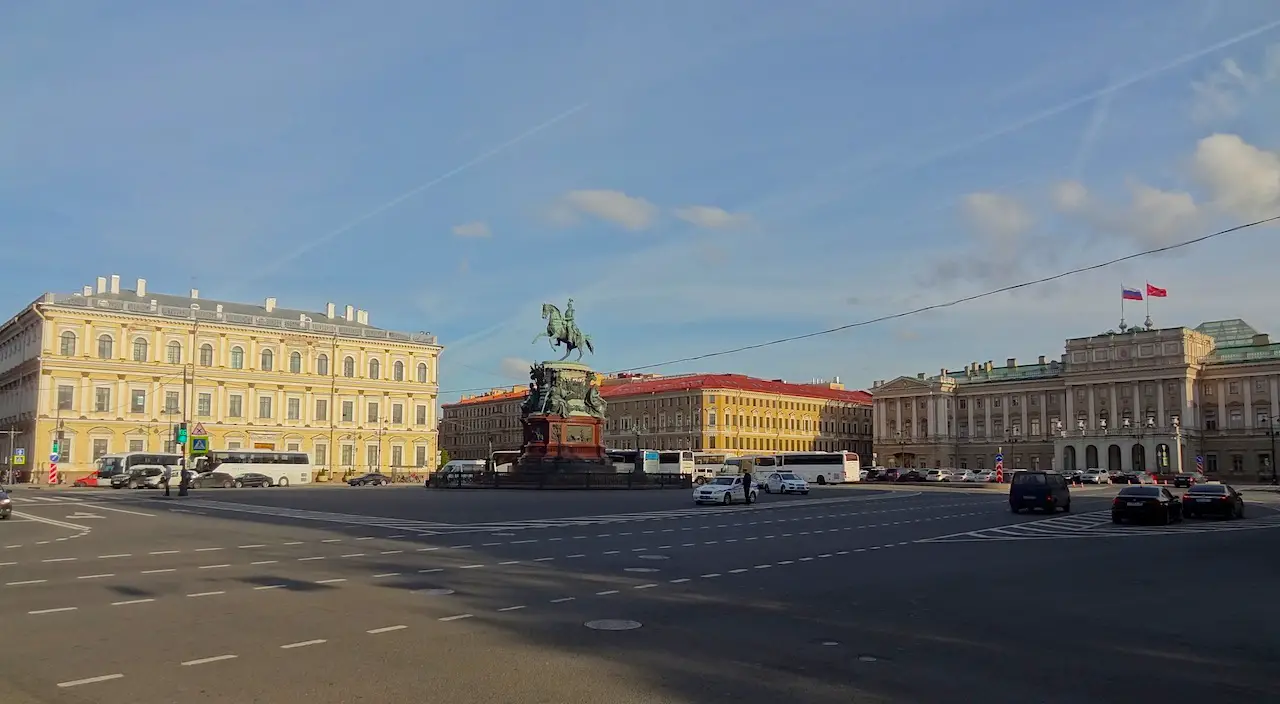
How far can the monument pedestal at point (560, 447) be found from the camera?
203 ft

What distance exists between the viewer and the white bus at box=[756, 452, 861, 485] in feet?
303

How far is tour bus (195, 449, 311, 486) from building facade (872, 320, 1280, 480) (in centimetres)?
10419

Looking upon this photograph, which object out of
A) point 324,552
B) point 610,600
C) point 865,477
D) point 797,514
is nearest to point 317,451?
point 865,477

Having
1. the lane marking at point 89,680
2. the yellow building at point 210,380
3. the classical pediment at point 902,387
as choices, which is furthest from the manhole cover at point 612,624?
the classical pediment at point 902,387

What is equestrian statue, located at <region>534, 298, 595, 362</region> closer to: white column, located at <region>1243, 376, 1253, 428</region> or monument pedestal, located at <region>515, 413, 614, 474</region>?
monument pedestal, located at <region>515, 413, 614, 474</region>

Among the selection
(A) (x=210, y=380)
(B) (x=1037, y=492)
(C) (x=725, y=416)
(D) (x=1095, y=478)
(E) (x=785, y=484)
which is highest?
(A) (x=210, y=380)

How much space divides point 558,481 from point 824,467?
3968cm

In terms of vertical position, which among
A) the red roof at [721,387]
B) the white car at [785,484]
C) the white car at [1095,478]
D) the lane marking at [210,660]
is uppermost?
the red roof at [721,387]

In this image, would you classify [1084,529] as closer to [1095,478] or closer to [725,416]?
[1095,478]

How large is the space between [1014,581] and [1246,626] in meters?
4.61

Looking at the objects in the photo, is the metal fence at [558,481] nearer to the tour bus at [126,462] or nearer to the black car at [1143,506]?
the tour bus at [126,462]

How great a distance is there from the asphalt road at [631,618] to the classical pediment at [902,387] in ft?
454

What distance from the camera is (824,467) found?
93125 millimetres

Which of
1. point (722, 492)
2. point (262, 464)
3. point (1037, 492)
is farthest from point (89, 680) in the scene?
point (262, 464)
